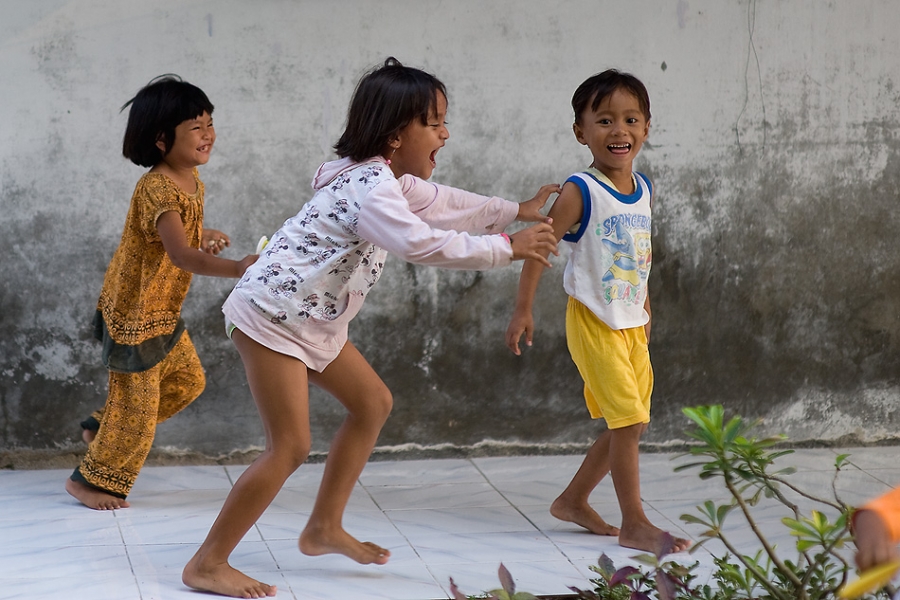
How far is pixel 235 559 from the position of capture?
126 inches

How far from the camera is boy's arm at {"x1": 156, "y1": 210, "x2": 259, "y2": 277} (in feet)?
11.1

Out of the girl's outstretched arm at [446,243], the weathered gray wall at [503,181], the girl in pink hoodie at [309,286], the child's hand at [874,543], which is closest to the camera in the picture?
the child's hand at [874,543]

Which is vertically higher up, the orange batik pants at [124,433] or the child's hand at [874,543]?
the child's hand at [874,543]

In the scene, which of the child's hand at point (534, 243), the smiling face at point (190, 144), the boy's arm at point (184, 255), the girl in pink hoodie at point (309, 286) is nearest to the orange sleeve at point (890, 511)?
the child's hand at point (534, 243)

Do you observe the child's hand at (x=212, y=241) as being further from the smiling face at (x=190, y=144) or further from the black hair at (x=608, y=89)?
the black hair at (x=608, y=89)

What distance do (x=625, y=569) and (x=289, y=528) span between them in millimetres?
1467

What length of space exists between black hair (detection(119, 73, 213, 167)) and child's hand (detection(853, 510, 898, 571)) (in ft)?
9.02

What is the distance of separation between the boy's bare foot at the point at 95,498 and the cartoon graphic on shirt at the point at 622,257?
1.75m

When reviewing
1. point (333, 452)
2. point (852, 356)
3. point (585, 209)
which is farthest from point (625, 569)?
point (852, 356)

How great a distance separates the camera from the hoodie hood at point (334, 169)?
2889 mm

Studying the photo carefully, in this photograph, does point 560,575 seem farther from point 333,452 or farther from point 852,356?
point 852,356

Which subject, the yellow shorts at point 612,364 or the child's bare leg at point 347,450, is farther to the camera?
the yellow shorts at point 612,364

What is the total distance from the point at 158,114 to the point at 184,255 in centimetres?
49

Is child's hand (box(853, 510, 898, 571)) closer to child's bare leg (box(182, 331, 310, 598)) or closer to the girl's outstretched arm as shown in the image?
the girl's outstretched arm
